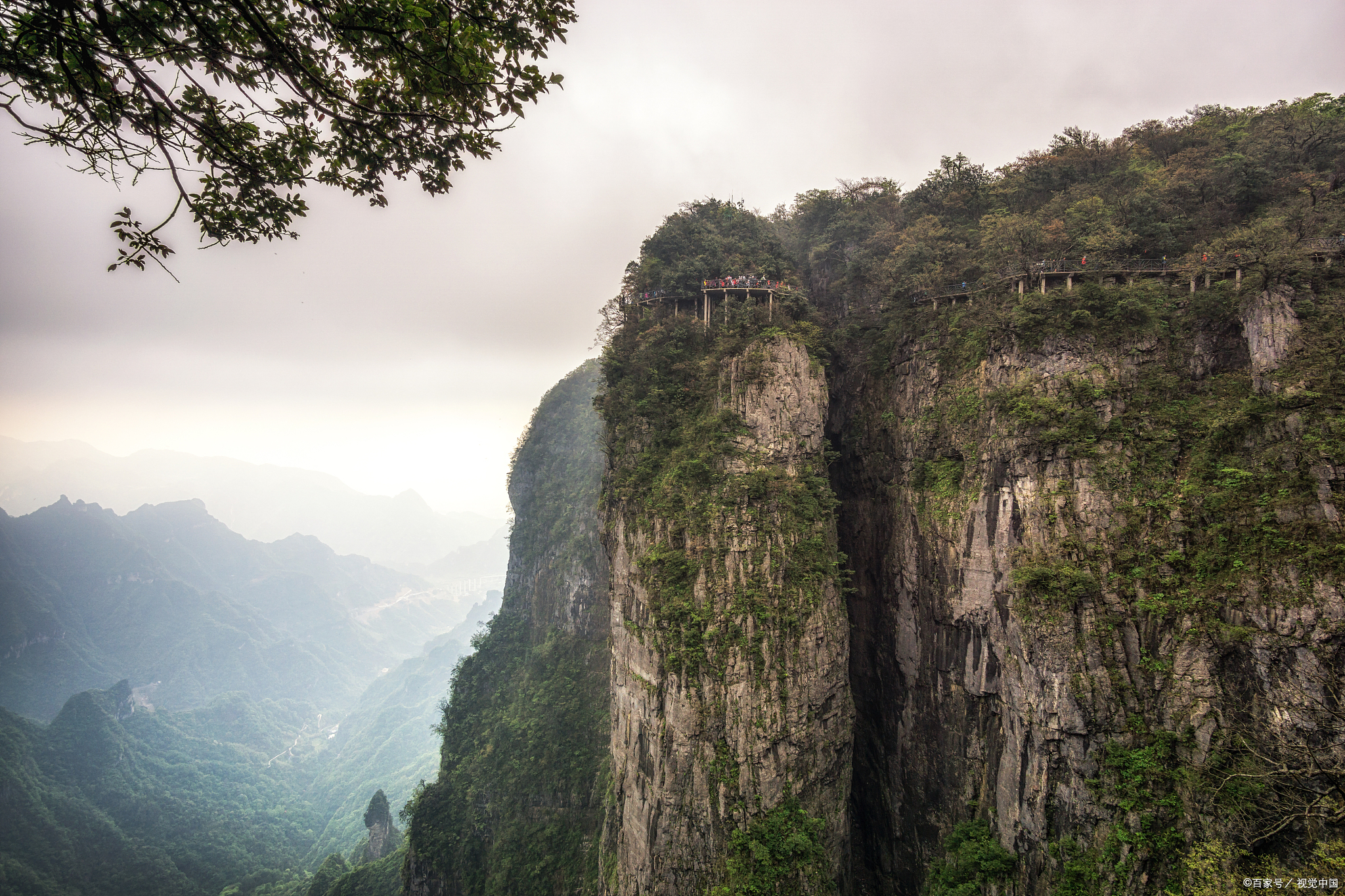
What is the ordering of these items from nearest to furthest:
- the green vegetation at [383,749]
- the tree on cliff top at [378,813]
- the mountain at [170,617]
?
the tree on cliff top at [378,813], the green vegetation at [383,749], the mountain at [170,617]

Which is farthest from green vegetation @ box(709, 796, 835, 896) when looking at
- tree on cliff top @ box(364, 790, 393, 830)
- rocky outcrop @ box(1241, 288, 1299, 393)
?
tree on cliff top @ box(364, 790, 393, 830)

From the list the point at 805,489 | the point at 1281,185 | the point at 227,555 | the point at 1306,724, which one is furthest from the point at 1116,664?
the point at 227,555

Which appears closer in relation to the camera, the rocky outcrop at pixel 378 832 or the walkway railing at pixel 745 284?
the walkway railing at pixel 745 284

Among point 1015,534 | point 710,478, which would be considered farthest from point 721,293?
point 1015,534

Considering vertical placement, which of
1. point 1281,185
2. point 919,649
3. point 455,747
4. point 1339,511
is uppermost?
point 1281,185

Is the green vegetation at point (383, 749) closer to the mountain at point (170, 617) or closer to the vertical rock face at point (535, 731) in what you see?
the vertical rock face at point (535, 731)

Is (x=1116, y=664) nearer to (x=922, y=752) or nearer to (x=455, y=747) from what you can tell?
(x=922, y=752)

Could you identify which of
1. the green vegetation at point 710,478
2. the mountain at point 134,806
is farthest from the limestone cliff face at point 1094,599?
the mountain at point 134,806

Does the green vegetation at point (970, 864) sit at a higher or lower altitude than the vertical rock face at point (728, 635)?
lower
